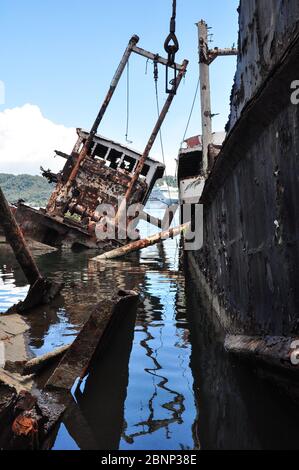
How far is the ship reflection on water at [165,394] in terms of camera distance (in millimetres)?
2930

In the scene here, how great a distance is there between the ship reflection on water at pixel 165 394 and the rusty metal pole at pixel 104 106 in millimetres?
13334

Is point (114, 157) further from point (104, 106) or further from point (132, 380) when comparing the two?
point (132, 380)

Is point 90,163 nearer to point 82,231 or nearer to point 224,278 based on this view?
point 82,231

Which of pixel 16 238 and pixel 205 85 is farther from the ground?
pixel 205 85

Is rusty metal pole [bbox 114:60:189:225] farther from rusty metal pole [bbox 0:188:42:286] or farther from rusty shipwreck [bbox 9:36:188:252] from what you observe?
rusty metal pole [bbox 0:188:42:286]

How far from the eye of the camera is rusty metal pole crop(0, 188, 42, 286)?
5.68 m

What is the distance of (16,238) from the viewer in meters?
6.07

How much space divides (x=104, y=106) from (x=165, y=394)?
17281mm

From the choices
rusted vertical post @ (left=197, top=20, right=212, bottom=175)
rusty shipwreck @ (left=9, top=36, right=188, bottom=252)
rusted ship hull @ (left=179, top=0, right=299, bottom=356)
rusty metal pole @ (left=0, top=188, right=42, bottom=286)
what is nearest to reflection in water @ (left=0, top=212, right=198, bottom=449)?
rusty metal pole @ (left=0, top=188, right=42, bottom=286)

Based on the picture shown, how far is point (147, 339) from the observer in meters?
5.58

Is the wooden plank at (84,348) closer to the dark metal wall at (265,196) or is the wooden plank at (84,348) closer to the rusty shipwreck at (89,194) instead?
the dark metal wall at (265,196)
